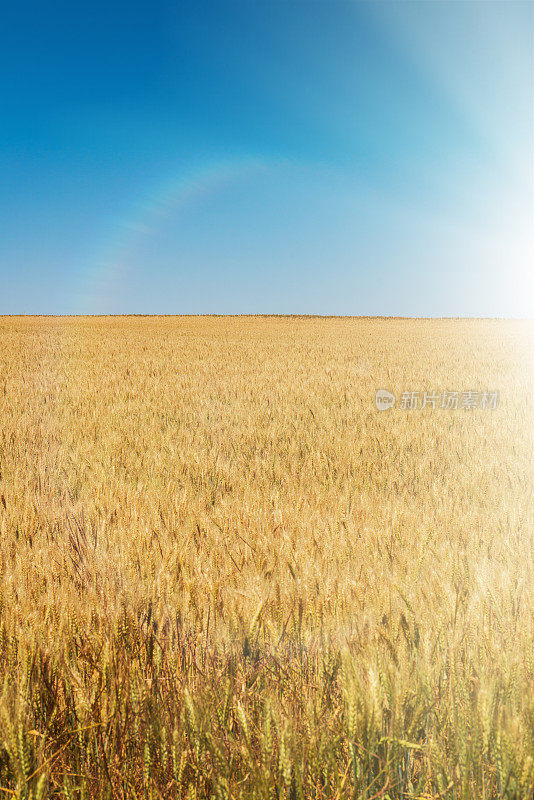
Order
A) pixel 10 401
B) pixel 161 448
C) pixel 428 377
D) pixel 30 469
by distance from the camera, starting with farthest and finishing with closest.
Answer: pixel 428 377
pixel 10 401
pixel 161 448
pixel 30 469

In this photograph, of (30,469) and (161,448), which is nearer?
(30,469)

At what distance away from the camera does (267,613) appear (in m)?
1.49

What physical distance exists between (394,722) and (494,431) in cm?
408

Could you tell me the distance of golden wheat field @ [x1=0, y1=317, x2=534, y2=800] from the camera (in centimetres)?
91

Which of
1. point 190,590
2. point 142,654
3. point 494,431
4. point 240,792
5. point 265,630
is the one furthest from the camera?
point 494,431

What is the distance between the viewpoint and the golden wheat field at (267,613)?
3.00ft

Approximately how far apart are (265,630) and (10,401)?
579 centimetres

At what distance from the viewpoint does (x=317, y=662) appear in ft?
3.86

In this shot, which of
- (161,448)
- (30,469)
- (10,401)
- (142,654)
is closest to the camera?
(142,654)

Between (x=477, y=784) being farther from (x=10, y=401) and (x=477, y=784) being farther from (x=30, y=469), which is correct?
(x=10, y=401)

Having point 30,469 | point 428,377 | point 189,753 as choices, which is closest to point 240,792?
point 189,753

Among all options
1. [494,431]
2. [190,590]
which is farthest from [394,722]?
[494,431]

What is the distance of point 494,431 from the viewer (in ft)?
14.9

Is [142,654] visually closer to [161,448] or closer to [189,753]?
[189,753]
